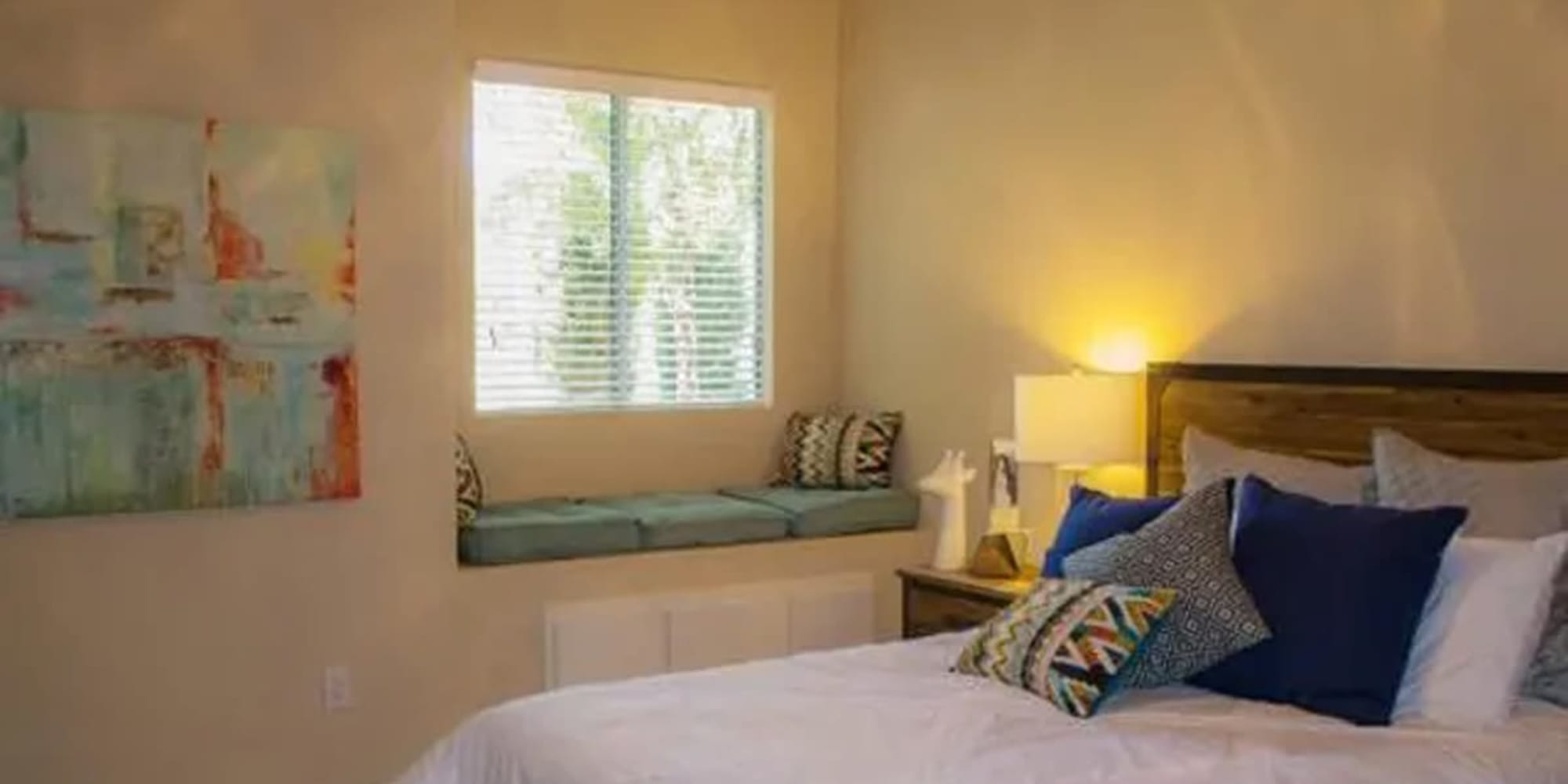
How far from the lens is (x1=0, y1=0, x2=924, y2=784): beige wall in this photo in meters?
3.73

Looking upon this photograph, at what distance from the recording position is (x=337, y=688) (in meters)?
4.10

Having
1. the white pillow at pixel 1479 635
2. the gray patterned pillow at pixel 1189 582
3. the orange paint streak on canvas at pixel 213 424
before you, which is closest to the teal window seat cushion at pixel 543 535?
the orange paint streak on canvas at pixel 213 424

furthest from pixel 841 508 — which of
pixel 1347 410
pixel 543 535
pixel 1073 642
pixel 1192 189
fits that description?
pixel 1073 642

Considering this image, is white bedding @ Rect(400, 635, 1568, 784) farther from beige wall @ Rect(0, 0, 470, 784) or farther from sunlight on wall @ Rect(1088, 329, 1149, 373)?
sunlight on wall @ Rect(1088, 329, 1149, 373)

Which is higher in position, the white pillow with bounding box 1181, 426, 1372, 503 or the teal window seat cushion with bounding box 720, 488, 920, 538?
the white pillow with bounding box 1181, 426, 1372, 503

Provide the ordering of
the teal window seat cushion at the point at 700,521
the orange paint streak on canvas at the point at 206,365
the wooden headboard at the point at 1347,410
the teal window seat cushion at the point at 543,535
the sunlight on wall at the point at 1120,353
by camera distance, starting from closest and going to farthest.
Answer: the wooden headboard at the point at 1347,410, the orange paint streak on canvas at the point at 206,365, the sunlight on wall at the point at 1120,353, the teal window seat cushion at the point at 543,535, the teal window seat cushion at the point at 700,521

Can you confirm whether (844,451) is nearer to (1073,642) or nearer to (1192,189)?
(1192,189)

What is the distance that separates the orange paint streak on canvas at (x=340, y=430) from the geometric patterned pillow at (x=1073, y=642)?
6.07 ft

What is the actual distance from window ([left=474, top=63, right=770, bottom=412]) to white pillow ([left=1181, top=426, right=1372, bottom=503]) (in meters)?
2.04

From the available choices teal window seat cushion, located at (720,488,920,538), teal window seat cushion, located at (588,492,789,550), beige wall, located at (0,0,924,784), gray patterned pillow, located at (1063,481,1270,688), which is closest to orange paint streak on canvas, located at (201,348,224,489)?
beige wall, located at (0,0,924,784)

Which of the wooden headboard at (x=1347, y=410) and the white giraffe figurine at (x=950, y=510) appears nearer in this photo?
the wooden headboard at (x=1347, y=410)

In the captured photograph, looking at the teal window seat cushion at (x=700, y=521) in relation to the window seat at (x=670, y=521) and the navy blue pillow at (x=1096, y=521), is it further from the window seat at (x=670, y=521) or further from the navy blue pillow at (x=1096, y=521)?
the navy blue pillow at (x=1096, y=521)

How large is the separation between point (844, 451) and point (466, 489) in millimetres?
1383

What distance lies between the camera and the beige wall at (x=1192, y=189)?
3.36m
